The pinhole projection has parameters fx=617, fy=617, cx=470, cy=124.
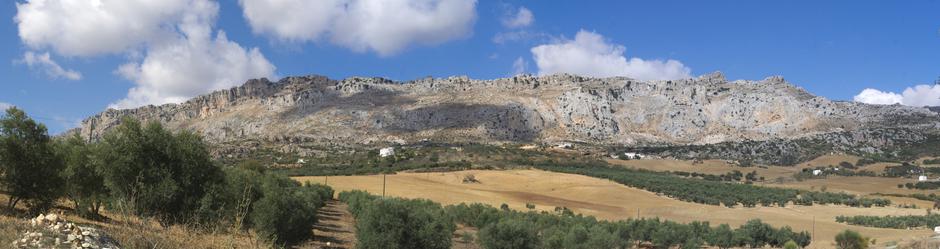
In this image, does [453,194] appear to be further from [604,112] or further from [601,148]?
[604,112]

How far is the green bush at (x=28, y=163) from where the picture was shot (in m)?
22.7

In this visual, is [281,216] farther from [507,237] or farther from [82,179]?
[507,237]

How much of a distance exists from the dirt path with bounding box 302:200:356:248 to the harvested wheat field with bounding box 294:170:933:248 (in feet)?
68.6

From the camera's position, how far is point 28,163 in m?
23.3

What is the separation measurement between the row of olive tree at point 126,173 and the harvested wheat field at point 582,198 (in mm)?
43762

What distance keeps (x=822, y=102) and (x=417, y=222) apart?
186 m

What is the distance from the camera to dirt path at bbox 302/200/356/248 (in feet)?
100

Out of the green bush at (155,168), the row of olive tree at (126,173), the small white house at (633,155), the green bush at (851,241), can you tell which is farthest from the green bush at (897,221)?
the small white house at (633,155)

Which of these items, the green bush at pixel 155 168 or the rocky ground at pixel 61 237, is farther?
the green bush at pixel 155 168

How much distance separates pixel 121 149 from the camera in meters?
21.7

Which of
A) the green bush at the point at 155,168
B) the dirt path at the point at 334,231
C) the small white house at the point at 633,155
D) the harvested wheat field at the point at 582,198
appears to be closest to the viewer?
the green bush at the point at 155,168

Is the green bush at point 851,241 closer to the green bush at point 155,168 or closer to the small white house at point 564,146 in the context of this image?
the green bush at point 155,168

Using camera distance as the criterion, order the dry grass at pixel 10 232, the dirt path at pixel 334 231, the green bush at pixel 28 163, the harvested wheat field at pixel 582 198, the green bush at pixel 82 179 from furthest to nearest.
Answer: the harvested wheat field at pixel 582 198 < the dirt path at pixel 334 231 < the green bush at pixel 82 179 < the green bush at pixel 28 163 < the dry grass at pixel 10 232

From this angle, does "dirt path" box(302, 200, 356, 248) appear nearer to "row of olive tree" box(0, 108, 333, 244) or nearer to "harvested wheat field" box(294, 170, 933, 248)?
"row of olive tree" box(0, 108, 333, 244)
